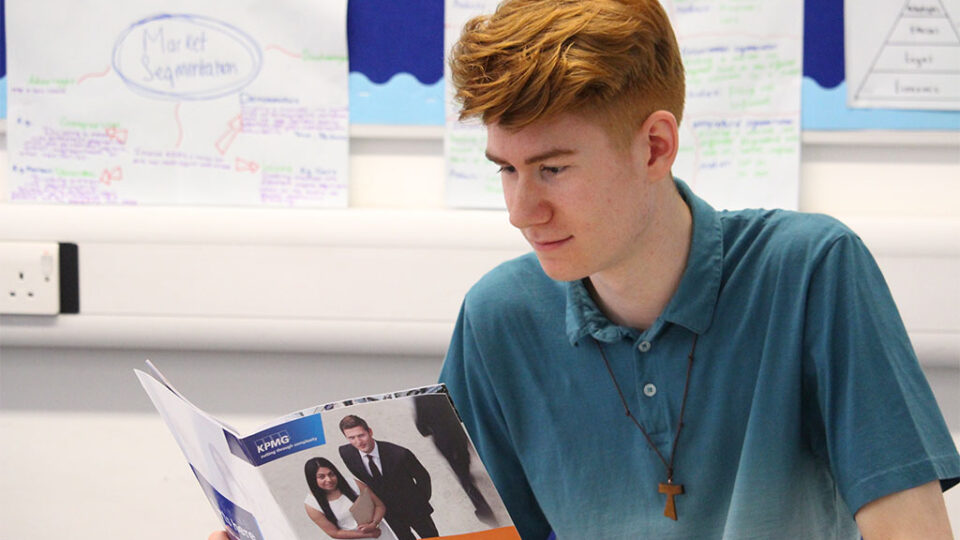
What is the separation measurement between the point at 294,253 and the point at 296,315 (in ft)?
0.37

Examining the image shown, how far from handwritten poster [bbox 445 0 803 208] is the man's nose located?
0.77m

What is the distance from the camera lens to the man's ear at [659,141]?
3.35 ft

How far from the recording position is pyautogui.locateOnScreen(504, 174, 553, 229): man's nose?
40.1 inches

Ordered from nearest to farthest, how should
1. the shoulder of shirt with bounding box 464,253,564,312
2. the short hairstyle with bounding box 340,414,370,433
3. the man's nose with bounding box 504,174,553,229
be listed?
the short hairstyle with bounding box 340,414,370,433
the man's nose with bounding box 504,174,553,229
the shoulder of shirt with bounding box 464,253,564,312

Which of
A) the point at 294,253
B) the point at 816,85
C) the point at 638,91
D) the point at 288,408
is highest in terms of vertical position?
the point at 816,85

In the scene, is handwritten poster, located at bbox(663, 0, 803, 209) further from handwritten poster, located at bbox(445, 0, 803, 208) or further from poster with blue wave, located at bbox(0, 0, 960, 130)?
poster with blue wave, located at bbox(0, 0, 960, 130)

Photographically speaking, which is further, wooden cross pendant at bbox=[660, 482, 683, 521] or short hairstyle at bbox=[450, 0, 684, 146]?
wooden cross pendant at bbox=[660, 482, 683, 521]

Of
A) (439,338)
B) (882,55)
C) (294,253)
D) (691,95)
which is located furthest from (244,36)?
(882,55)

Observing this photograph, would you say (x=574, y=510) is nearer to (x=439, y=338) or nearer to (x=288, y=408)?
(x=439, y=338)

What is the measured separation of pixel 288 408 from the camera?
1845 millimetres

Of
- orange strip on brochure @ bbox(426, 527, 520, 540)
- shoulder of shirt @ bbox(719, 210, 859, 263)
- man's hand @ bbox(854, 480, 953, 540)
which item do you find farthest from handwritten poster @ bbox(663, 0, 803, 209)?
orange strip on brochure @ bbox(426, 527, 520, 540)

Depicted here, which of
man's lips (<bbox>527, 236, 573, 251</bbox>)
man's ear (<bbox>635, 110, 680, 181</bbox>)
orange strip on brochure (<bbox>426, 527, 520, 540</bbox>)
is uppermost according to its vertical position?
man's ear (<bbox>635, 110, 680, 181</bbox>)

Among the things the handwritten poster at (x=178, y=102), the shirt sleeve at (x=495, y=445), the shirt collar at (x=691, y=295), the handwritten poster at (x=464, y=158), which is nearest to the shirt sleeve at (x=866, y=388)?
the shirt collar at (x=691, y=295)

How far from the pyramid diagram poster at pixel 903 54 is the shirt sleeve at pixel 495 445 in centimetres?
90
